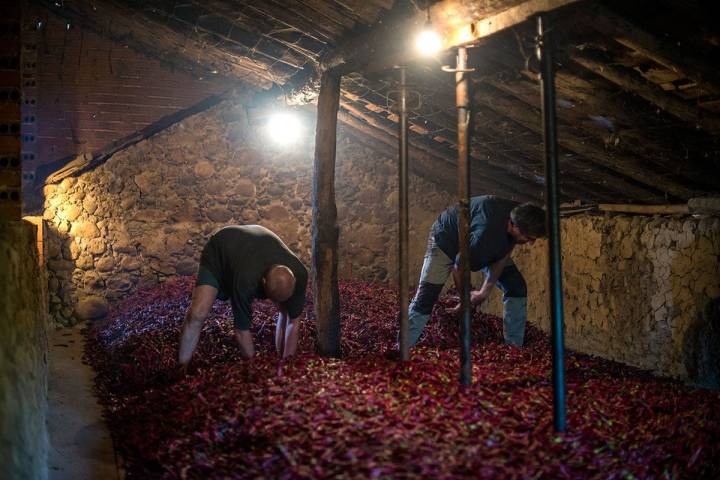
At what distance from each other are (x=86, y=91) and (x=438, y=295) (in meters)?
5.55

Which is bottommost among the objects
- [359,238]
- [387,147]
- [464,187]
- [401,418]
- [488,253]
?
[401,418]

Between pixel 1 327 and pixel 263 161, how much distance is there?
6.46 metres

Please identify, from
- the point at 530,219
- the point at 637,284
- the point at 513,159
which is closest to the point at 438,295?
the point at 530,219

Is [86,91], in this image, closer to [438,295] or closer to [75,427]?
[75,427]

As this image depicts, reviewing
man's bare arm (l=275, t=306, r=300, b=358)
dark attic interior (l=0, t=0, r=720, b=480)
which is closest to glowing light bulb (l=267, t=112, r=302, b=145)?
dark attic interior (l=0, t=0, r=720, b=480)

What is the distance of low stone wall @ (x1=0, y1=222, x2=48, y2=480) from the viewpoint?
2990mm

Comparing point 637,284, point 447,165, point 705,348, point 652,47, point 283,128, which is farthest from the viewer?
point 283,128

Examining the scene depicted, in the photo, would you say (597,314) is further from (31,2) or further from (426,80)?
(31,2)

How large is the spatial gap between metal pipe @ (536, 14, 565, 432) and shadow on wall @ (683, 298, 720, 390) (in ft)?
8.56

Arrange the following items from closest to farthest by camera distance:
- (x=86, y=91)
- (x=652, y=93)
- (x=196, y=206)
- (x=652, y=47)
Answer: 1. (x=652, y=47)
2. (x=652, y=93)
3. (x=86, y=91)
4. (x=196, y=206)

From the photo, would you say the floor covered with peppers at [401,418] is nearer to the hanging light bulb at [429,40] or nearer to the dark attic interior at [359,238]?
the dark attic interior at [359,238]

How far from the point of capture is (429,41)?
438 cm

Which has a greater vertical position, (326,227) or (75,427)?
(326,227)

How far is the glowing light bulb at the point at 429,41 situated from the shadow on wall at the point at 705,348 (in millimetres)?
3189
